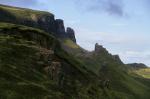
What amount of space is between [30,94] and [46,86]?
87.4 ft

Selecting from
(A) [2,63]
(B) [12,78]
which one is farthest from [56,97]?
(A) [2,63]

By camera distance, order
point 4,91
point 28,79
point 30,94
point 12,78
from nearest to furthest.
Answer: point 4,91
point 30,94
point 12,78
point 28,79

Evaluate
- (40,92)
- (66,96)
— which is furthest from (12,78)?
(66,96)

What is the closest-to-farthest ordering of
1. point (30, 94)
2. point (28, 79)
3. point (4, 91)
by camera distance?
1. point (4, 91)
2. point (30, 94)
3. point (28, 79)

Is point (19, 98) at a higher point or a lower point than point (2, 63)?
lower

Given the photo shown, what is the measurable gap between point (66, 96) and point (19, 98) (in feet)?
154

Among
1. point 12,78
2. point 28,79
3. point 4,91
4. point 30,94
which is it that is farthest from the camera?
point 28,79

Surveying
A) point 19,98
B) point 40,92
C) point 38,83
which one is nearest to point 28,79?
point 38,83

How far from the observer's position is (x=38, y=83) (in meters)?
192

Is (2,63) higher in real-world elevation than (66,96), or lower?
higher

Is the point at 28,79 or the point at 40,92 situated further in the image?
the point at 28,79

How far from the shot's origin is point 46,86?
633 feet

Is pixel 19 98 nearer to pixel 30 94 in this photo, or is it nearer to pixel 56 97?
pixel 30 94

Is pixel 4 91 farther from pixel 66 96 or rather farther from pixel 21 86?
pixel 66 96
